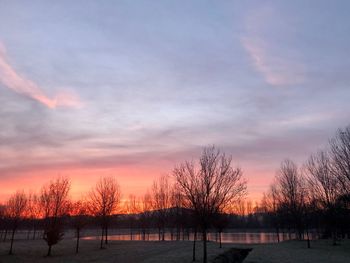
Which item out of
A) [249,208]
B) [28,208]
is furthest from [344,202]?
[249,208]

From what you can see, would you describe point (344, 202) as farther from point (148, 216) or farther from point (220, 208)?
point (148, 216)

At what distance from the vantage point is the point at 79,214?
1811 inches

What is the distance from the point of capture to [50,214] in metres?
52.8

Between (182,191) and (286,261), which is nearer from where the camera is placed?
(286,261)

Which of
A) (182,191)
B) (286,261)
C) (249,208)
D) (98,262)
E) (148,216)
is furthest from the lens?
(249,208)

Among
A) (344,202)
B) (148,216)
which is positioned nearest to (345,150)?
(344,202)

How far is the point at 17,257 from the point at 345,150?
3363 cm

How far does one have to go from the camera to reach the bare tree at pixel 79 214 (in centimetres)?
4297

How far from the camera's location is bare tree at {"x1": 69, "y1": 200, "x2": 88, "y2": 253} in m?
43.0

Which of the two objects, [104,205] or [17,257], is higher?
Result: [104,205]

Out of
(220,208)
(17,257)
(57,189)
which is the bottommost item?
(17,257)

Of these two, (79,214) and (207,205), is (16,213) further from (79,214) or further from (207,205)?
(207,205)

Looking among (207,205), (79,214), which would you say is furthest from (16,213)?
(207,205)

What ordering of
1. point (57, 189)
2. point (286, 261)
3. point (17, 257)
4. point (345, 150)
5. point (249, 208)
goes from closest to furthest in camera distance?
point (286, 261) → point (345, 150) → point (17, 257) → point (57, 189) → point (249, 208)
